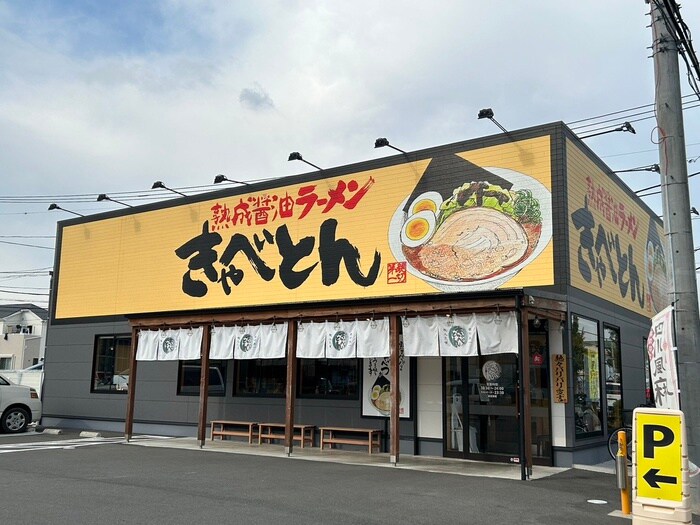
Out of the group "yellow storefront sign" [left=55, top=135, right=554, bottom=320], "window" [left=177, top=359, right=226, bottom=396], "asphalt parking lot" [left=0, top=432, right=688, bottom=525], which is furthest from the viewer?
"window" [left=177, top=359, right=226, bottom=396]

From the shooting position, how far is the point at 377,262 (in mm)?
14758

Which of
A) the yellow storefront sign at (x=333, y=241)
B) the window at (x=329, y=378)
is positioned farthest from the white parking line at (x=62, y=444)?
the window at (x=329, y=378)

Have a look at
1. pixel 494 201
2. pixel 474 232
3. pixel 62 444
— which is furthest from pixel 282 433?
pixel 494 201

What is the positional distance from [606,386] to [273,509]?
8.80 meters

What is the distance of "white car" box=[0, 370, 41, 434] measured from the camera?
1803cm

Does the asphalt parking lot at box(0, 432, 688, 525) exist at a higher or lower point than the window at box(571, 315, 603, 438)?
lower

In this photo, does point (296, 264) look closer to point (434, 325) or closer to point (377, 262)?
point (377, 262)

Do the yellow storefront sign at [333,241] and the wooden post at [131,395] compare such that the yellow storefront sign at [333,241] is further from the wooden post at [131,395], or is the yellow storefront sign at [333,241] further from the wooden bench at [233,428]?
the wooden bench at [233,428]

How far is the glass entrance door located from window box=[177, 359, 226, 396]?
619 cm

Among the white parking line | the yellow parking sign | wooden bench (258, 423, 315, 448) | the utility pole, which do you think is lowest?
the white parking line

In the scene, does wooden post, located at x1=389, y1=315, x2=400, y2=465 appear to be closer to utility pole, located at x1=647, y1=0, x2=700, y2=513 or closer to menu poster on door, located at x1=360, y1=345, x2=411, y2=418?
menu poster on door, located at x1=360, y1=345, x2=411, y2=418

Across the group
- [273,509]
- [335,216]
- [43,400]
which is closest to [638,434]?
[273,509]

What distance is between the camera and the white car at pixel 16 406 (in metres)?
18.0

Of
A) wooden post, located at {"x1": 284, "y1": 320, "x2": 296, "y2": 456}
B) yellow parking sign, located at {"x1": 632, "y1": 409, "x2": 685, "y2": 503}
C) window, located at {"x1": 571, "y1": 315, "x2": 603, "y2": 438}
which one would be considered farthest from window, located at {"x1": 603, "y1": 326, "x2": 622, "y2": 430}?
yellow parking sign, located at {"x1": 632, "y1": 409, "x2": 685, "y2": 503}
